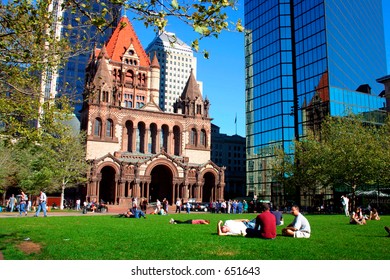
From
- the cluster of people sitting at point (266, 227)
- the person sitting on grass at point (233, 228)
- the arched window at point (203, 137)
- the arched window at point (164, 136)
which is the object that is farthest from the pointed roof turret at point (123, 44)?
the cluster of people sitting at point (266, 227)

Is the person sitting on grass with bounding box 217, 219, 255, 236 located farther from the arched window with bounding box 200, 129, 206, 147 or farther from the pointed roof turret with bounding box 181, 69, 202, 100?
the pointed roof turret with bounding box 181, 69, 202, 100

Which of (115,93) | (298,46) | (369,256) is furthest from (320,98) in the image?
(369,256)

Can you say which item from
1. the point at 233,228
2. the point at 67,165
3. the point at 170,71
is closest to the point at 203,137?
the point at 67,165

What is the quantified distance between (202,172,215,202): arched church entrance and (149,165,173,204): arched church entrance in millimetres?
6801

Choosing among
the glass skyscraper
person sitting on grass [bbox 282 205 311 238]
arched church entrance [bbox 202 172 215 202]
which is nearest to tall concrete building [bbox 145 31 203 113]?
the glass skyscraper

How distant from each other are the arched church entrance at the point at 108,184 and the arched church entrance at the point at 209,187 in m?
15.6

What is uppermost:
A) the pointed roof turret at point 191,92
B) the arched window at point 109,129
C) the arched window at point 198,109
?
the pointed roof turret at point 191,92

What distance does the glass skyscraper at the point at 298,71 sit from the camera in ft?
220

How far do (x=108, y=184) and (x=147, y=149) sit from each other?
8621mm

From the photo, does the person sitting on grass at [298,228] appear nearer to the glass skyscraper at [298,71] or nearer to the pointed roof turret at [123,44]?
the glass skyscraper at [298,71]

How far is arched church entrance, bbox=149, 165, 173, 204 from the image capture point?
6369 centimetres

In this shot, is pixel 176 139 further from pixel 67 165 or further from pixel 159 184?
pixel 67 165
